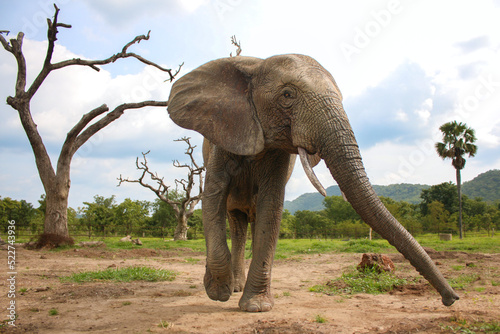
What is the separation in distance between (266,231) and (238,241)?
1.49 meters

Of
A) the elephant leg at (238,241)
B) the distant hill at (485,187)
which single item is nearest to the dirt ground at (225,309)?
the elephant leg at (238,241)

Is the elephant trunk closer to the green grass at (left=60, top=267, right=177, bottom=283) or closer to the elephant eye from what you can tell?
the elephant eye

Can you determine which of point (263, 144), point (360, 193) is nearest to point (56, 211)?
point (263, 144)

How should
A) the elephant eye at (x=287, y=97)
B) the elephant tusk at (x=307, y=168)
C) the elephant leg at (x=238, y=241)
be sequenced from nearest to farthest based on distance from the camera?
the elephant tusk at (x=307, y=168) → the elephant eye at (x=287, y=97) → the elephant leg at (x=238, y=241)

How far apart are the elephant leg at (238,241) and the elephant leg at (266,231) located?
4.09 ft

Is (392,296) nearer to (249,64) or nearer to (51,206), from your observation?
(249,64)

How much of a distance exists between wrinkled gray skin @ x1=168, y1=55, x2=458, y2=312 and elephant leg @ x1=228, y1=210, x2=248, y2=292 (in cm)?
52

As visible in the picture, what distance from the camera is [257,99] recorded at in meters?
4.68

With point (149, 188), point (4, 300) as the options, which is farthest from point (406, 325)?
point (149, 188)

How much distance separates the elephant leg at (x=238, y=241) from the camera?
652 cm

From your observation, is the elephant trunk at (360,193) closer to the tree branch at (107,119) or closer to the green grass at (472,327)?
the green grass at (472,327)

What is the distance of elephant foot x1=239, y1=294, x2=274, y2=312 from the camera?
191 inches

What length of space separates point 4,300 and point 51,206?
11325 mm

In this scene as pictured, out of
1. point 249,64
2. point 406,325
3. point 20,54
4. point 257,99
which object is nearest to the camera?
point 406,325
